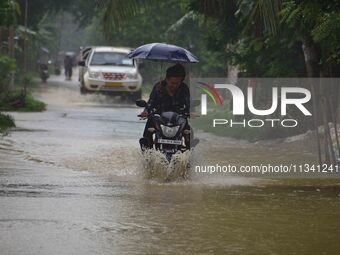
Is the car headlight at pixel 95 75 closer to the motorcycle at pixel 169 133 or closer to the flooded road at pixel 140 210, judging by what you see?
the flooded road at pixel 140 210

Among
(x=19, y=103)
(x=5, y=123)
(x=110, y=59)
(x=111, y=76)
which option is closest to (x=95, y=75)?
(x=111, y=76)

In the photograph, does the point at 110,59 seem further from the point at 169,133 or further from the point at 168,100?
the point at 169,133

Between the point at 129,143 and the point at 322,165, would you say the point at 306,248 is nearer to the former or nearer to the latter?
the point at 322,165

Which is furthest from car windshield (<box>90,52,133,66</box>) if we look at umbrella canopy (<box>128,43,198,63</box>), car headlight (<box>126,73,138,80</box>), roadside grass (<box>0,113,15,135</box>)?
umbrella canopy (<box>128,43,198,63</box>)

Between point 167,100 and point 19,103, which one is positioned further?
point 19,103

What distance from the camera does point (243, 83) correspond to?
71.5 feet

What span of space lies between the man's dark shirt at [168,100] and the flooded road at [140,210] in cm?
90

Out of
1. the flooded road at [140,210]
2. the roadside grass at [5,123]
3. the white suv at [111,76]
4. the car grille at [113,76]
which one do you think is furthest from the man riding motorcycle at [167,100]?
the car grille at [113,76]

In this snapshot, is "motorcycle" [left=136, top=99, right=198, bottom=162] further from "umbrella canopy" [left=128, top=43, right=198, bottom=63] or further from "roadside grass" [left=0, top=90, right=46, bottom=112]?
"roadside grass" [left=0, top=90, right=46, bottom=112]

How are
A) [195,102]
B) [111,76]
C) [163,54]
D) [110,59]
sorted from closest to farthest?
[195,102] < [163,54] < [111,76] < [110,59]

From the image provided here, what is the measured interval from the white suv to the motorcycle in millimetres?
21234

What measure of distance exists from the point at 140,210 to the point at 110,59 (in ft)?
85.6

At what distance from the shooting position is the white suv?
34.8 m

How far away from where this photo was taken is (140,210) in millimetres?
10430
